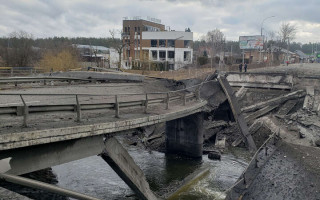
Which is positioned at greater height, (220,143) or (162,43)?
(162,43)

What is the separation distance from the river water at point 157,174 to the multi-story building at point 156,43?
1761 inches

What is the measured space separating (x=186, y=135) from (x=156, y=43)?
52.5 metres

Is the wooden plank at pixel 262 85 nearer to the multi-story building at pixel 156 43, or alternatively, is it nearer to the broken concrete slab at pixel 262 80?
the broken concrete slab at pixel 262 80

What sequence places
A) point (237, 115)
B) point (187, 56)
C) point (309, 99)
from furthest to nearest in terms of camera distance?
1. point (187, 56)
2. point (309, 99)
3. point (237, 115)

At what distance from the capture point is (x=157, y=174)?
1761cm

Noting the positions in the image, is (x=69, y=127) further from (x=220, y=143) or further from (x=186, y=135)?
(x=220, y=143)

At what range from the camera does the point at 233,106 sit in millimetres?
21234

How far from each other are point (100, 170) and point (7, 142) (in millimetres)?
10948

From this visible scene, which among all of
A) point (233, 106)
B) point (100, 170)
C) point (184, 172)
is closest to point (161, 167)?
point (184, 172)

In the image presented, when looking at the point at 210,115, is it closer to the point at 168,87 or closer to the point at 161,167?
the point at 168,87

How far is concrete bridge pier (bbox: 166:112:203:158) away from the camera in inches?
803

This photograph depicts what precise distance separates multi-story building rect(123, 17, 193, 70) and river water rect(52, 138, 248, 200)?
44.7 m

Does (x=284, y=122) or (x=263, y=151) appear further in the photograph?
(x=284, y=122)

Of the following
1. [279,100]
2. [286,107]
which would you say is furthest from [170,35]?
[286,107]
